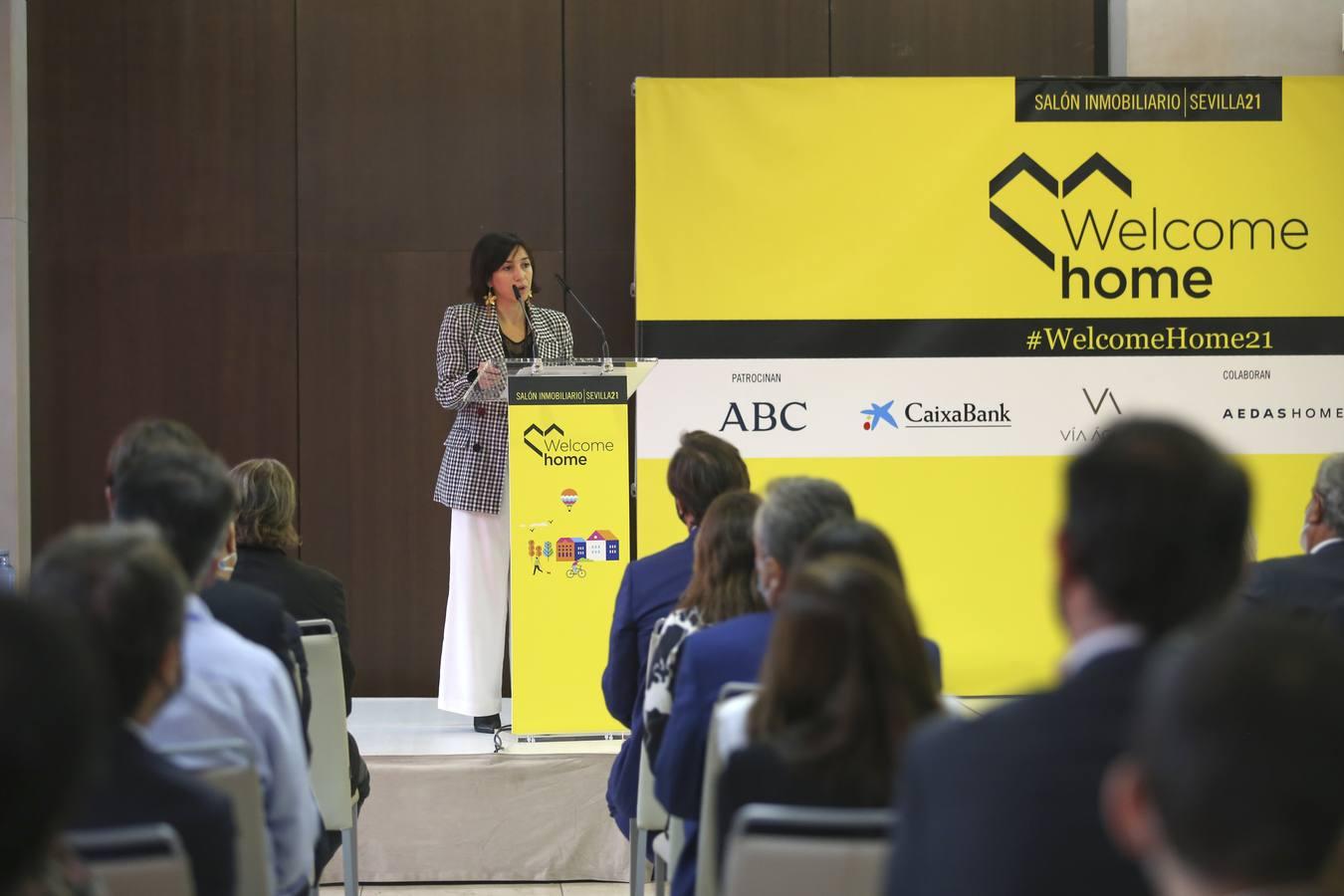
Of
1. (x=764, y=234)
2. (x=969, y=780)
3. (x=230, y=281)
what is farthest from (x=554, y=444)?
(x=969, y=780)

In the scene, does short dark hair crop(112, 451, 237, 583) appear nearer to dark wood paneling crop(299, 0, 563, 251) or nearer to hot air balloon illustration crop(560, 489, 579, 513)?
hot air balloon illustration crop(560, 489, 579, 513)

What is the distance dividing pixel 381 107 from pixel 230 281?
1.01 metres

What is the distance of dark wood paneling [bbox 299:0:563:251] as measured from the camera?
647 centimetres

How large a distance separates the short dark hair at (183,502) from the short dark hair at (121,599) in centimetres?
56

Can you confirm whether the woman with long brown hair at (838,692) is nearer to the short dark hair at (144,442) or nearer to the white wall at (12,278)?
the short dark hair at (144,442)

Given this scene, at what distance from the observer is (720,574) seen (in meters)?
2.98

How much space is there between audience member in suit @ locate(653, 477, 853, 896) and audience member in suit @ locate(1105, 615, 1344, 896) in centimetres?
162

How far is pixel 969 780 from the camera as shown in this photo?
4.42ft

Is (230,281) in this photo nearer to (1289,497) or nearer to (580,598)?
(580,598)

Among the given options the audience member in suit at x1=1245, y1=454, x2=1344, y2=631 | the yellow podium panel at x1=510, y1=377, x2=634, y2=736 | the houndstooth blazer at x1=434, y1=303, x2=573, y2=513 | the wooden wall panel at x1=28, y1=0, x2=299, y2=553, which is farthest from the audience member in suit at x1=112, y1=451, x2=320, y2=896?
the wooden wall panel at x1=28, y1=0, x2=299, y2=553

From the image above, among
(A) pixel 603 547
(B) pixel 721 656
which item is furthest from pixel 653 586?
(A) pixel 603 547

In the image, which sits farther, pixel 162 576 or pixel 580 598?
pixel 580 598

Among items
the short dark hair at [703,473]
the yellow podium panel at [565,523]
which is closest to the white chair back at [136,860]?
the short dark hair at [703,473]

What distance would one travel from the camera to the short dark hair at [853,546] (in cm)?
219
